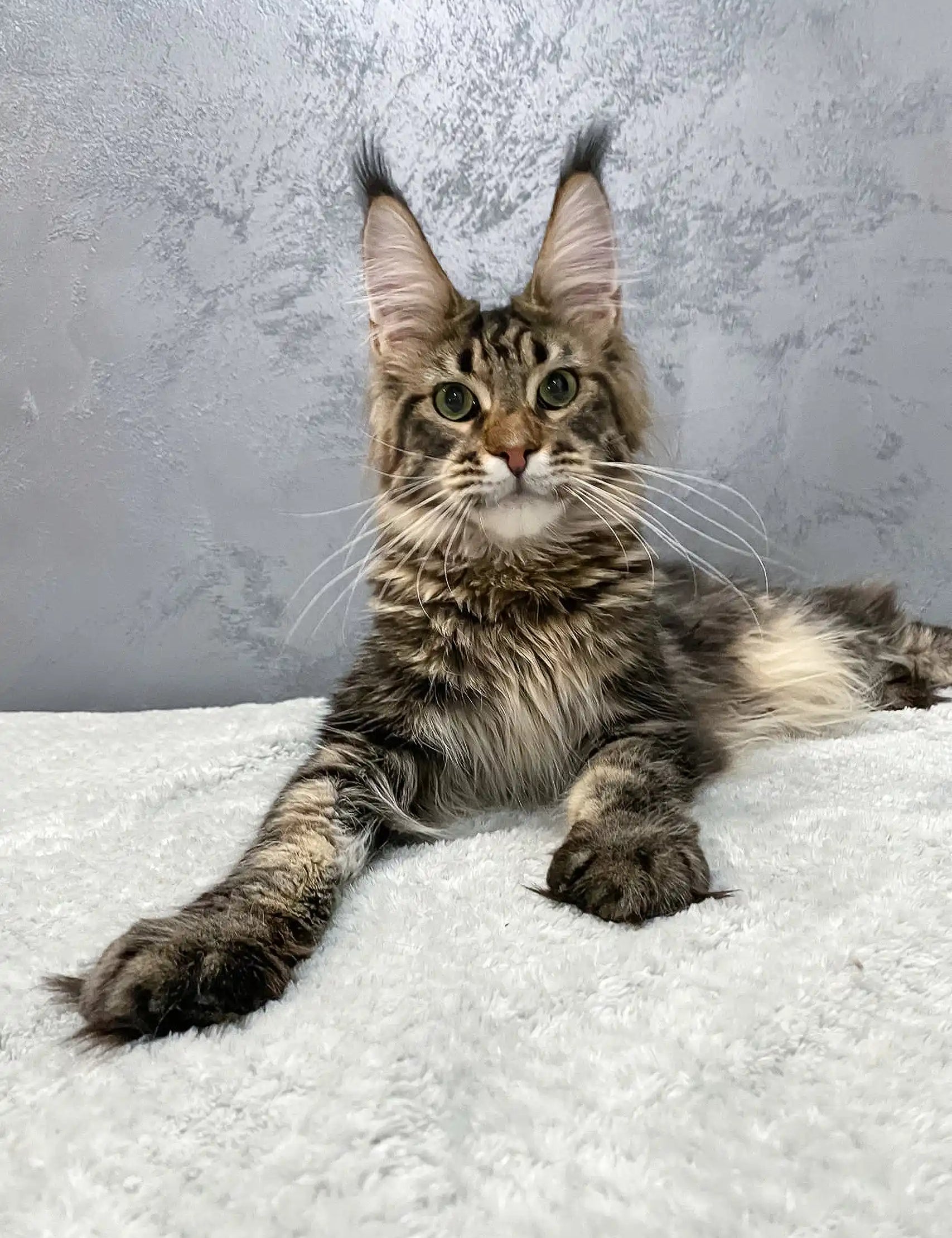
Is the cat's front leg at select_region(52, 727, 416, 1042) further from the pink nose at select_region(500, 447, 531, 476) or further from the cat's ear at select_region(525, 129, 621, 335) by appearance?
the cat's ear at select_region(525, 129, 621, 335)

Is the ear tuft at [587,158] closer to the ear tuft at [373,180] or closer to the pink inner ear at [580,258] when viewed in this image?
the pink inner ear at [580,258]

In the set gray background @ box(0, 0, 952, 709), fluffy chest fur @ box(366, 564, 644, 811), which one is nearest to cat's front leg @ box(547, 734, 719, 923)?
fluffy chest fur @ box(366, 564, 644, 811)

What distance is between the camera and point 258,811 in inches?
56.9

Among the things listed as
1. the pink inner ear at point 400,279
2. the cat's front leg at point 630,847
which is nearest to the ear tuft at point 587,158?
the pink inner ear at point 400,279

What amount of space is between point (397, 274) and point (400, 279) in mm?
10

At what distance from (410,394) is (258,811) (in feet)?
2.44

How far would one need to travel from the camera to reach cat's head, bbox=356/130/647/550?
128cm

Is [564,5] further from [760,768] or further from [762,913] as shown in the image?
[762,913]

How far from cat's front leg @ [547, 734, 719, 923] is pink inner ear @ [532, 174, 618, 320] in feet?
2.67

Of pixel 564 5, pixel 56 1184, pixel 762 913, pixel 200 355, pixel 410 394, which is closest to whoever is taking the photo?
pixel 56 1184

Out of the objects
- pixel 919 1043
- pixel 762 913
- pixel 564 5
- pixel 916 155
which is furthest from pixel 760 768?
pixel 564 5

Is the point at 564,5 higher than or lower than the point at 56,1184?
Result: higher

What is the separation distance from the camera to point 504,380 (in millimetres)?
1351

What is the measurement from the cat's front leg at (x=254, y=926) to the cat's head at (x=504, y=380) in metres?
0.43
